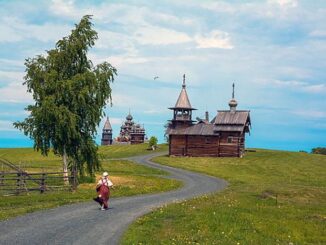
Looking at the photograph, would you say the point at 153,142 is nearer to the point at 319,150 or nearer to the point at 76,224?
the point at 319,150

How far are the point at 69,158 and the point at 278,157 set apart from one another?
49.3 metres

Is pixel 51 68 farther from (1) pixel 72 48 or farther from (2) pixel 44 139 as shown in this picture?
(2) pixel 44 139

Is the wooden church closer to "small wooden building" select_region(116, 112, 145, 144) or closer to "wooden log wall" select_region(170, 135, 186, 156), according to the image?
"wooden log wall" select_region(170, 135, 186, 156)

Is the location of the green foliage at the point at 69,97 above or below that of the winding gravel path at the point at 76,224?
above

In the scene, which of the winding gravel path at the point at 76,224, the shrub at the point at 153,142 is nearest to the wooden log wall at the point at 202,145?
the shrub at the point at 153,142

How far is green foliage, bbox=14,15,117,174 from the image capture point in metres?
38.1

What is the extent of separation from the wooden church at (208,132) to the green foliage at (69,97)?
43.8m

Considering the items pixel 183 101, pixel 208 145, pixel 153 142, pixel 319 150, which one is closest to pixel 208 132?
pixel 208 145

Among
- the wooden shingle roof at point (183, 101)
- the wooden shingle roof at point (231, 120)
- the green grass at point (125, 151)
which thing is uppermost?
the wooden shingle roof at point (183, 101)

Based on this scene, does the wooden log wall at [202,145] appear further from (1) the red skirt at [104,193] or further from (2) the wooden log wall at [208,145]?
(1) the red skirt at [104,193]

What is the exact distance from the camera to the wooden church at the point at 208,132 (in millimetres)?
81000

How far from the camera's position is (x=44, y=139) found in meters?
39.5

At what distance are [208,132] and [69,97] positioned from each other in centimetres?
4713

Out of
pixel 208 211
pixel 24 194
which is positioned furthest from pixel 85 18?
pixel 208 211
